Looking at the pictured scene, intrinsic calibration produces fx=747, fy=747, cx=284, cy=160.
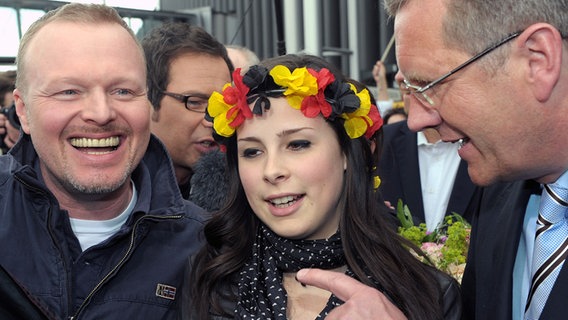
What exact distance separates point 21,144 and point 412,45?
148 cm

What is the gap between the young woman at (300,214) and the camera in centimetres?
237

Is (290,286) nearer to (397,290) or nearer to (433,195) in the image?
(397,290)

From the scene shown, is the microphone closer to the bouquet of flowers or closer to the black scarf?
the black scarf

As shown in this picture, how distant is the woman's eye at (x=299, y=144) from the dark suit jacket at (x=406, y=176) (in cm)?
197

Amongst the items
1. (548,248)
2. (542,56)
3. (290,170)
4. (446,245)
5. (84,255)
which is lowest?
(446,245)

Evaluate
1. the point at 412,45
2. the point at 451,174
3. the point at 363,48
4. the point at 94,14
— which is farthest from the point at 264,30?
the point at 412,45

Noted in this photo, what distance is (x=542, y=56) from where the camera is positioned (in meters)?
1.83

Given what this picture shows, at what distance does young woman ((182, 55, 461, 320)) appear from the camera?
7.76 feet

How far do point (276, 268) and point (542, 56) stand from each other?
111 cm

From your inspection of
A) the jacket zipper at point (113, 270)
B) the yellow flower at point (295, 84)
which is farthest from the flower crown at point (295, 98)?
the jacket zipper at point (113, 270)

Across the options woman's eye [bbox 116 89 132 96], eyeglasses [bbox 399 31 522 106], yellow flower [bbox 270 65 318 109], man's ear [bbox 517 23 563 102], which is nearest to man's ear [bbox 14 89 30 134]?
woman's eye [bbox 116 89 132 96]

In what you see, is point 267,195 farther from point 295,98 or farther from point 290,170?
point 295,98

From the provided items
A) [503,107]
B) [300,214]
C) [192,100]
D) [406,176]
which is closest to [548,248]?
[503,107]

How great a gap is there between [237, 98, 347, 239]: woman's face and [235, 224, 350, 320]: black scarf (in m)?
0.06
